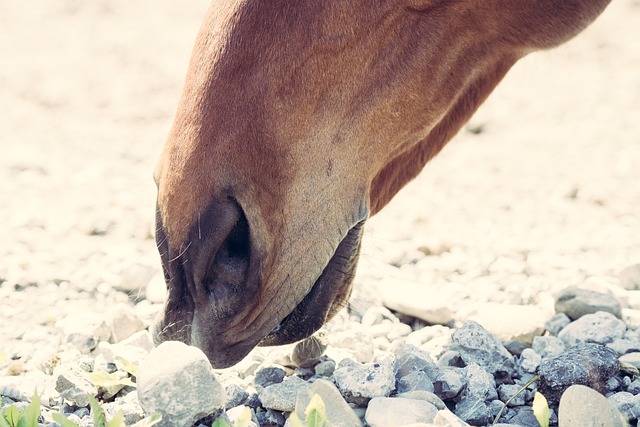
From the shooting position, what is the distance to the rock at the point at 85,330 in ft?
8.20

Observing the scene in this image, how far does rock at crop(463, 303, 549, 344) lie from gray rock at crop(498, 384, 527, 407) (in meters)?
0.30

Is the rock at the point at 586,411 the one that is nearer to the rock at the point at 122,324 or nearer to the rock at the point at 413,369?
the rock at the point at 413,369

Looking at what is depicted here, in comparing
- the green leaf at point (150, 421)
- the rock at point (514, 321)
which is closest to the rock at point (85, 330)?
the green leaf at point (150, 421)

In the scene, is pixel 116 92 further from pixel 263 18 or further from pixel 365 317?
pixel 263 18

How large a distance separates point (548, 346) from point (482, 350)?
220mm

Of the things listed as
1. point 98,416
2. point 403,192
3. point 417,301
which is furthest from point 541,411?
point 403,192

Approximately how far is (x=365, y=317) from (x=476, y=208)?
3.90 ft

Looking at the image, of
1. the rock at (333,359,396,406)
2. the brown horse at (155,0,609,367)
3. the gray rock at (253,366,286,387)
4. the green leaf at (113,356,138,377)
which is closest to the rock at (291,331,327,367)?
the gray rock at (253,366,286,387)

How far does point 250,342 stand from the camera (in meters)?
1.93

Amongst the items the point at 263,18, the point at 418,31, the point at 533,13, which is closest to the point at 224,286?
the point at 263,18

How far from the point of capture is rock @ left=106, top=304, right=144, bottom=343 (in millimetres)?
2559

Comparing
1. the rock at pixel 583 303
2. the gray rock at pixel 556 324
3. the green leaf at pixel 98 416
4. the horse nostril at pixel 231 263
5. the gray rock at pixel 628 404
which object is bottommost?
the gray rock at pixel 556 324

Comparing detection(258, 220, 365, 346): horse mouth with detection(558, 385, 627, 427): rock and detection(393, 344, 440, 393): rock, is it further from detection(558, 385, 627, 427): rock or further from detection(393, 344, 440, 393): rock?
detection(558, 385, 627, 427): rock

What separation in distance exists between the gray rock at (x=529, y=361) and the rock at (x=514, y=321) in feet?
0.52
